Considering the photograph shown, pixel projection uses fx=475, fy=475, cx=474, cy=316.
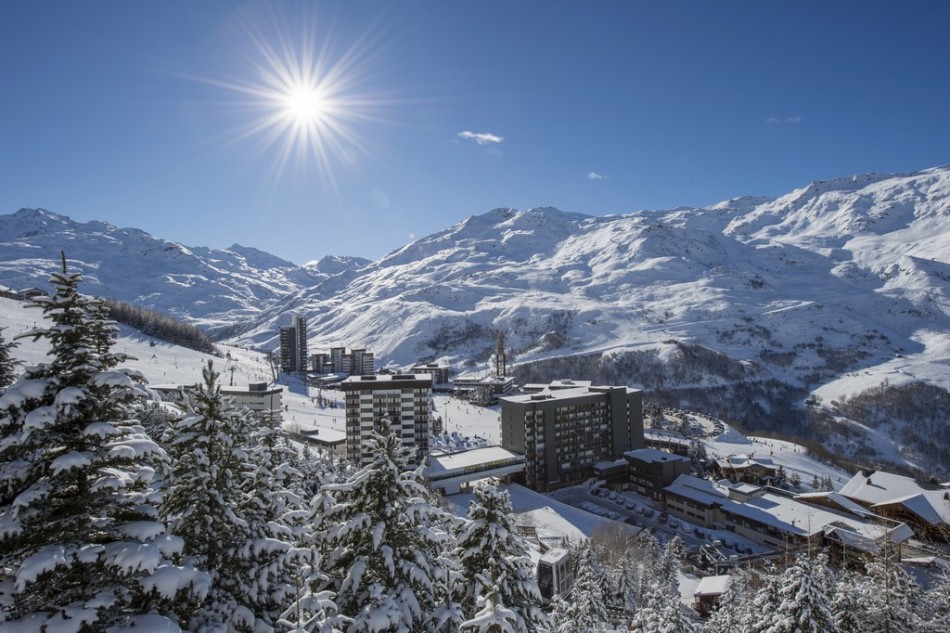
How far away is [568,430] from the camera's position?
2785 inches

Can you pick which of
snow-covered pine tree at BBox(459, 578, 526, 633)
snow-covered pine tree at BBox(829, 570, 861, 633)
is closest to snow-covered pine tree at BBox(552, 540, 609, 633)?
snow-covered pine tree at BBox(829, 570, 861, 633)

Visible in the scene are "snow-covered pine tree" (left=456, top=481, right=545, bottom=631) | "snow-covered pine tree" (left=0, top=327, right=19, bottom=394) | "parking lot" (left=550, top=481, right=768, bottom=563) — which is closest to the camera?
"snow-covered pine tree" (left=0, top=327, right=19, bottom=394)

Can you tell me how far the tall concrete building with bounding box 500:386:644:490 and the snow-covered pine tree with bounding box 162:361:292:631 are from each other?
5827 centimetres

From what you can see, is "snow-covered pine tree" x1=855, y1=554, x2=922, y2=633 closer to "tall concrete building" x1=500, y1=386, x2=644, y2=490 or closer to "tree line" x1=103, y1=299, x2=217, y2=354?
"tall concrete building" x1=500, y1=386, x2=644, y2=490

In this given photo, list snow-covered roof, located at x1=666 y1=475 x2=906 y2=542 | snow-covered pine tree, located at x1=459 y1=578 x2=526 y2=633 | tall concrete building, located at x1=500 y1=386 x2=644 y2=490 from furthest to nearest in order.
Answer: tall concrete building, located at x1=500 y1=386 x2=644 y2=490
snow-covered roof, located at x1=666 y1=475 x2=906 y2=542
snow-covered pine tree, located at x1=459 y1=578 x2=526 y2=633

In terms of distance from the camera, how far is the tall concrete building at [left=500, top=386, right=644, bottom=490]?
6731cm

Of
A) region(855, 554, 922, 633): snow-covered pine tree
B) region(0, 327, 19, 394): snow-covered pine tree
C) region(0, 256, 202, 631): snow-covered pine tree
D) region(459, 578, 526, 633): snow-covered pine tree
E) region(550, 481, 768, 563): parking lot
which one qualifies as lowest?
region(550, 481, 768, 563): parking lot

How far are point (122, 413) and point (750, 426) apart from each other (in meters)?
146

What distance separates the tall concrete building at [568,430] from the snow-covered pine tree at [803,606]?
52.6 m

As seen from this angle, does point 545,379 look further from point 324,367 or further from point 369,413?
point 369,413

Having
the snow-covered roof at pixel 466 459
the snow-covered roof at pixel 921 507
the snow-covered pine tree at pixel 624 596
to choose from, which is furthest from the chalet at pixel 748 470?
the snow-covered pine tree at pixel 624 596

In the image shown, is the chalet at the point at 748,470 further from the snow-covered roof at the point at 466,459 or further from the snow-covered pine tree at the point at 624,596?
the snow-covered pine tree at the point at 624,596

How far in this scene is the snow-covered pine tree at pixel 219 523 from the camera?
9.29 m

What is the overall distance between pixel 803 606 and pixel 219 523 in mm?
15529
